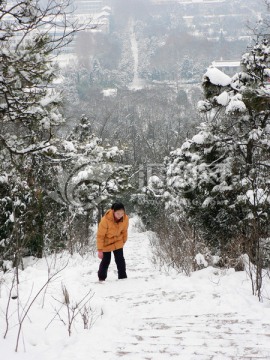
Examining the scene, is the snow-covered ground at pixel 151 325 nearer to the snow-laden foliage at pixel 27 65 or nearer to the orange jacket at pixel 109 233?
the snow-laden foliage at pixel 27 65

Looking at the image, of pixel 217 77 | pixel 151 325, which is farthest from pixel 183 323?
pixel 217 77

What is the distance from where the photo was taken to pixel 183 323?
3.81m

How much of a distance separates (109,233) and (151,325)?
2.85 meters

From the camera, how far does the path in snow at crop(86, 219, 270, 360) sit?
3096 millimetres

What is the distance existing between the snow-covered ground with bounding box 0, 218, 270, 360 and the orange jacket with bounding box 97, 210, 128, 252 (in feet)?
3.83

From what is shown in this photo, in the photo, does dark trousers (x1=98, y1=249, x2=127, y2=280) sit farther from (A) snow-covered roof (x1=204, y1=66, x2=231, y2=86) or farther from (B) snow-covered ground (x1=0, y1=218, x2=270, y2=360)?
(A) snow-covered roof (x1=204, y1=66, x2=231, y2=86)

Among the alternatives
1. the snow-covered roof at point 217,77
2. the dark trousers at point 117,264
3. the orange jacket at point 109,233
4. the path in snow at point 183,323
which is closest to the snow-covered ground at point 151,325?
the path in snow at point 183,323

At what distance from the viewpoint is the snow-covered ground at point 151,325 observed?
10.2 feet

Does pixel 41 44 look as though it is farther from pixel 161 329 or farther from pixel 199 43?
pixel 199 43

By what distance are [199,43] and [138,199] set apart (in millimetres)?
133564

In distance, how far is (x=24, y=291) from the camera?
4910 mm

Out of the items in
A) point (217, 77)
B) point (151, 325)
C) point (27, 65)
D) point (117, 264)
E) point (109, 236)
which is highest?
point (217, 77)

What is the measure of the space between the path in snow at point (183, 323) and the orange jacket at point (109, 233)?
1.08 metres

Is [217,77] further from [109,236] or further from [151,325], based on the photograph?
[151,325]
